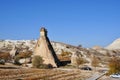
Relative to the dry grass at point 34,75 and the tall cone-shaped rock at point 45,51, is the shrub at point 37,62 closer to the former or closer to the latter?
the tall cone-shaped rock at point 45,51

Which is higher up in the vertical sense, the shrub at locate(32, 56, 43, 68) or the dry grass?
the shrub at locate(32, 56, 43, 68)

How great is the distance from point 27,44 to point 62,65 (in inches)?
2068

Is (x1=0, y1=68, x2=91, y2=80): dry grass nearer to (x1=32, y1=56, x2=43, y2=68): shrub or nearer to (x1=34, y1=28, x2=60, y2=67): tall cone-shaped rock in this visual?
(x1=32, y1=56, x2=43, y2=68): shrub

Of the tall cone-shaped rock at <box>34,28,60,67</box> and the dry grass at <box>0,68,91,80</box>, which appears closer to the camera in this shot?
the dry grass at <box>0,68,91,80</box>

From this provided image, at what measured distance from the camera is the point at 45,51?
2090 inches

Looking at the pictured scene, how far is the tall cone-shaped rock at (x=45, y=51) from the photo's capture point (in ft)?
171

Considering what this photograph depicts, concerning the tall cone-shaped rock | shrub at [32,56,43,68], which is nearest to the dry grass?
shrub at [32,56,43,68]

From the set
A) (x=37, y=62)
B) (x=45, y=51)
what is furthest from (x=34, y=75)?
(x=45, y=51)

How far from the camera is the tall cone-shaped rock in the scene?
51969 millimetres

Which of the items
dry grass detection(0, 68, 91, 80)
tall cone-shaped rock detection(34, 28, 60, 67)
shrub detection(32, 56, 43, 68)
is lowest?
dry grass detection(0, 68, 91, 80)

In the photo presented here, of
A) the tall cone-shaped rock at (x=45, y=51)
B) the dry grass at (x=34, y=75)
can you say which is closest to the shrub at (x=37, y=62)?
the tall cone-shaped rock at (x=45, y=51)

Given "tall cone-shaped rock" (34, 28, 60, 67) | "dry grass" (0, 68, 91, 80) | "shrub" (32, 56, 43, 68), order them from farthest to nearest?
1. "tall cone-shaped rock" (34, 28, 60, 67)
2. "shrub" (32, 56, 43, 68)
3. "dry grass" (0, 68, 91, 80)

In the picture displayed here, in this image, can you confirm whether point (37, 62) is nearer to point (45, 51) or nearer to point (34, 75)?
point (45, 51)

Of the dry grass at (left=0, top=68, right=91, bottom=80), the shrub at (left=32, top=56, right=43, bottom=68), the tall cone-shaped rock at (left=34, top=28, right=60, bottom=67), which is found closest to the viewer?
the dry grass at (left=0, top=68, right=91, bottom=80)
